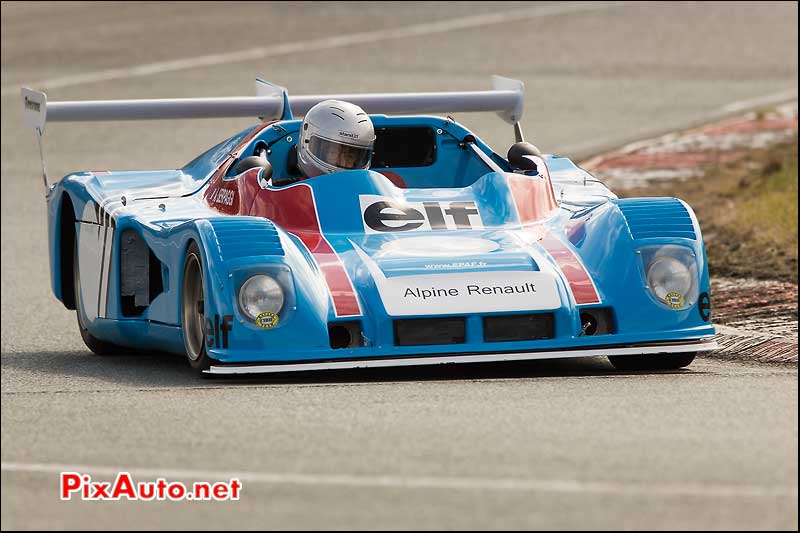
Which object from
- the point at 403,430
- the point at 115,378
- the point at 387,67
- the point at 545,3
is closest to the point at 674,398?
the point at 403,430

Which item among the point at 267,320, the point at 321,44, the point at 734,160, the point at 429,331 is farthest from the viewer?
the point at 321,44

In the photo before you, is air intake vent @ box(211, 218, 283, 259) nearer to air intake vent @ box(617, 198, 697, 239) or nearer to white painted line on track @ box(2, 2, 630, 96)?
air intake vent @ box(617, 198, 697, 239)

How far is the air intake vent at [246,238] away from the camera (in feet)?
27.0

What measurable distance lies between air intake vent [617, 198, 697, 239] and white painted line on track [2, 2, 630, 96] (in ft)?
49.6

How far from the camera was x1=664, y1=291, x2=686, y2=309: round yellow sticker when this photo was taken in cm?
857

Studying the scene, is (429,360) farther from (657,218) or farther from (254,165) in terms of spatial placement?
(254,165)

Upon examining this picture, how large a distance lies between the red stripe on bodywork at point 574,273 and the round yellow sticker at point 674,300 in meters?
0.36

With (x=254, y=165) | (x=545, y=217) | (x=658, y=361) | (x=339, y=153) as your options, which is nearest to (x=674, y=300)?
(x=658, y=361)

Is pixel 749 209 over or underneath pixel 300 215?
underneath

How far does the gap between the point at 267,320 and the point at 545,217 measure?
2.15 meters

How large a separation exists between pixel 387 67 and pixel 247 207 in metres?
15.2

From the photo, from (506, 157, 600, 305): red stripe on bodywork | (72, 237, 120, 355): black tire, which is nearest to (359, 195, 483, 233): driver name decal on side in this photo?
(506, 157, 600, 305): red stripe on bodywork

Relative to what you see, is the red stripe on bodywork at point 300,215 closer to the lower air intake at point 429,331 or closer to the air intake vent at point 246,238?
the air intake vent at point 246,238

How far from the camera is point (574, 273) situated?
28.2 ft
